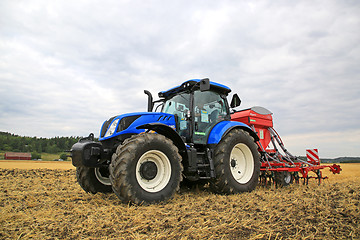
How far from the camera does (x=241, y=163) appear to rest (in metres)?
5.99

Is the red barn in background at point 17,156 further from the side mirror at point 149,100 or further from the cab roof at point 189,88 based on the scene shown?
the cab roof at point 189,88

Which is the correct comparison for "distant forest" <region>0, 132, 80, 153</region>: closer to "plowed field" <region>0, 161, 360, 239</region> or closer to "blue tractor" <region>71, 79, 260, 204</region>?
"blue tractor" <region>71, 79, 260, 204</region>

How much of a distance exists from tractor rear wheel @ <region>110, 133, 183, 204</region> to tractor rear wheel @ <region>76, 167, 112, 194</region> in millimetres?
1554

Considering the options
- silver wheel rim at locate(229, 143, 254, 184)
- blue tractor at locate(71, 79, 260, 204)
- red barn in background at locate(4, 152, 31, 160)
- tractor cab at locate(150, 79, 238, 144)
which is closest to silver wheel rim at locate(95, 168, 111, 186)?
blue tractor at locate(71, 79, 260, 204)

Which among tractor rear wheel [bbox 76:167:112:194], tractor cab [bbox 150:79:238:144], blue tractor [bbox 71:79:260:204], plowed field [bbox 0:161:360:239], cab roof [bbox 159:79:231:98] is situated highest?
cab roof [bbox 159:79:231:98]

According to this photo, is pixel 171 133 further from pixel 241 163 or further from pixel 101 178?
pixel 241 163

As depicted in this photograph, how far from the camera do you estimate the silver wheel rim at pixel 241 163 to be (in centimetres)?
576

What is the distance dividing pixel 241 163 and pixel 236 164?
17cm

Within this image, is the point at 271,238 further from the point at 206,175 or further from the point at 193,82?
the point at 193,82

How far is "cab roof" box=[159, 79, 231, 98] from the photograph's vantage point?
18.9ft

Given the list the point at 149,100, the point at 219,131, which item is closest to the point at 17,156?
the point at 149,100

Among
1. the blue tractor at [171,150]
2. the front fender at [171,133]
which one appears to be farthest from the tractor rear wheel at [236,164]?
the front fender at [171,133]

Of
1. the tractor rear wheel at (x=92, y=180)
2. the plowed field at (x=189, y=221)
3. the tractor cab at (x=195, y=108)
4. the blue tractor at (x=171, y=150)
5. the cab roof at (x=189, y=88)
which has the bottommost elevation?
the plowed field at (x=189, y=221)

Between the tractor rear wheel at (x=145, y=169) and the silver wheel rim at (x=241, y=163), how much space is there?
6.24 ft
